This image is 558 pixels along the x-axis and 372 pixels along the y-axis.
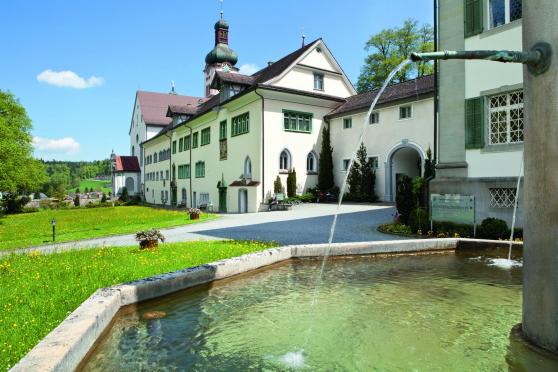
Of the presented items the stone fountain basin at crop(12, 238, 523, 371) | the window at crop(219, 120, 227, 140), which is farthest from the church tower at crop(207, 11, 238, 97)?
the stone fountain basin at crop(12, 238, 523, 371)

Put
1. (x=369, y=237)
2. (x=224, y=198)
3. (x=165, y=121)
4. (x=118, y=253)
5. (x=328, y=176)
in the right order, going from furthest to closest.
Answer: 1. (x=165, y=121)
2. (x=224, y=198)
3. (x=328, y=176)
4. (x=369, y=237)
5. (x=118, y=253)

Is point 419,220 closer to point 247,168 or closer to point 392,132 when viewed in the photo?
point 392,132

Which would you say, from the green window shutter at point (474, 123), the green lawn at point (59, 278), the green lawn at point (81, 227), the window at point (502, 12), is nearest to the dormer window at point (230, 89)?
the green lawn at point (81, 227)

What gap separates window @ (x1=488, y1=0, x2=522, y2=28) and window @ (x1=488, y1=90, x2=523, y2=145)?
2.41m

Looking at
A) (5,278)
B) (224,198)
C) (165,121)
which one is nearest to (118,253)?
(5,278)

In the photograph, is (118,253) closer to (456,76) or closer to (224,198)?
(456,76)

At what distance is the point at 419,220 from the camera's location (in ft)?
44.0

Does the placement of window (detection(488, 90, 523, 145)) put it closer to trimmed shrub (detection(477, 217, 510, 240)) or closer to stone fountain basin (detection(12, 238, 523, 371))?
trimmed shrub (detection(477, 217, 510, 240))

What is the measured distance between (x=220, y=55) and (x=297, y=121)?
1460 inches

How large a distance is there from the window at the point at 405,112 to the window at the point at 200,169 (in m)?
20.4

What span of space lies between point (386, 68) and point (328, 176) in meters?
20.3

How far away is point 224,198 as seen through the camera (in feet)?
108

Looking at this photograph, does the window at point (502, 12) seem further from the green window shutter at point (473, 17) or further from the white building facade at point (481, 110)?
the green window shutter at point (473, 17)

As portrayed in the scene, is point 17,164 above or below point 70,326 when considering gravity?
above
